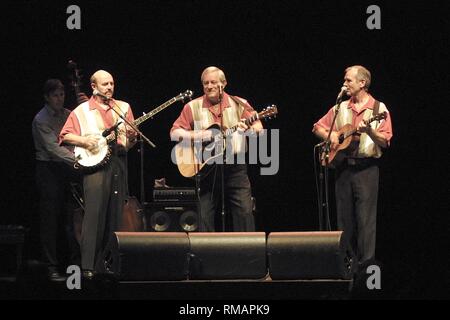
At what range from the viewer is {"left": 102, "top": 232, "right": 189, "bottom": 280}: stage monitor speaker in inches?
344

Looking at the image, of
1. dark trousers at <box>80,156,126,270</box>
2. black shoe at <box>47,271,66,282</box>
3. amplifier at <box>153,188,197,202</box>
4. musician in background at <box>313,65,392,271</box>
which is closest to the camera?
dark trousers at <box>80,156,126,270</box>

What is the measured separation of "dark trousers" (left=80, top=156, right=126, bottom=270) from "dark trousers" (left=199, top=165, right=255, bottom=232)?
2.48 ft

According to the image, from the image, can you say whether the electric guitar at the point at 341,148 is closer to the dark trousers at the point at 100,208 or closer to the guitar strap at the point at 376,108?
the guitar strap at the point at 376,108

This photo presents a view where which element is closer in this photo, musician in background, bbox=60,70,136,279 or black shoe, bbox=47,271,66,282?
musician in background, bbox=60,70,136,279

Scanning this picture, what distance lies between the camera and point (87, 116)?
9812 mm

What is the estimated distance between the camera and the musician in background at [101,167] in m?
9.63

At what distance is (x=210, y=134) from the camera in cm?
997

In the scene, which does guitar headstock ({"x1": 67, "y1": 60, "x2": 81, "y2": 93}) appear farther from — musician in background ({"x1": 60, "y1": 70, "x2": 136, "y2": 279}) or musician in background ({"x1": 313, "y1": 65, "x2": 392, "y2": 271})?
musician in background ({"x1": 313, "y1": 65, "x2": 392, "y2": 271})

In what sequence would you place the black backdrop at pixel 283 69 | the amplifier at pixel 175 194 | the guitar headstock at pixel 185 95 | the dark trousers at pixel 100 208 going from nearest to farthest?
the dark trousers at pixel 100 208, the guitar headstock at pixel 185 95, the amplifier at pixel 175 194, the black backdrop at pixel 283 69

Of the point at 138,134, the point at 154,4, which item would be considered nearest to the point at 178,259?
the point at 138,134

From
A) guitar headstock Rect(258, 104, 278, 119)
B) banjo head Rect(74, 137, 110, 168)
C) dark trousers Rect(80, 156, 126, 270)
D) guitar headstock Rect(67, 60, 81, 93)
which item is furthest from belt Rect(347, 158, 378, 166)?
guitar headstock Rect(67, 60, 81, 93)

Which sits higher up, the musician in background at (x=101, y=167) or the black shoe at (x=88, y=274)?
the musician in background at (x=101, y=167)

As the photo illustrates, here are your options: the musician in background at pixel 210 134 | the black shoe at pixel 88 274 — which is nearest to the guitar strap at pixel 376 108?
the musician in background at pixel 210 134
